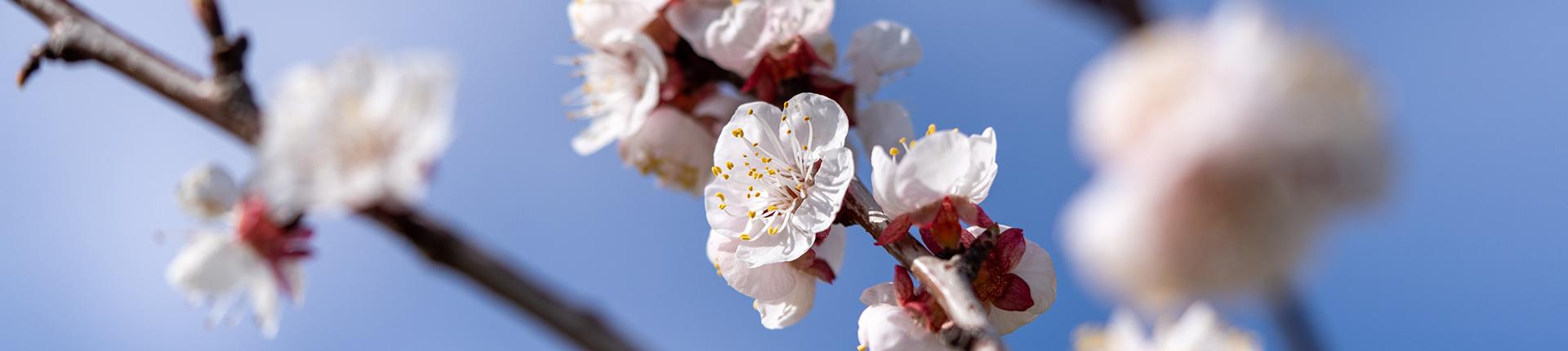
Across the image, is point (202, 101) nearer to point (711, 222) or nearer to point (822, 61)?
point (711, 222)

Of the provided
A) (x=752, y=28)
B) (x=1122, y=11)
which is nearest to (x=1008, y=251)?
(x=752, y=28)

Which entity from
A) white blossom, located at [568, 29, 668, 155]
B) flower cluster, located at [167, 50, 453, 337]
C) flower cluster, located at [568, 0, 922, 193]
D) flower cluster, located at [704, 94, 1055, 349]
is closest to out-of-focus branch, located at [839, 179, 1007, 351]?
flower cluster, located at [704, 94, 1055, 349]

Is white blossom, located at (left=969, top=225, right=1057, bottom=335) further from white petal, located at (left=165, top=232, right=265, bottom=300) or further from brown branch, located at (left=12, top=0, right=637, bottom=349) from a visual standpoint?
white petal, located at (left=165, top=232, right=265, bottom=300)

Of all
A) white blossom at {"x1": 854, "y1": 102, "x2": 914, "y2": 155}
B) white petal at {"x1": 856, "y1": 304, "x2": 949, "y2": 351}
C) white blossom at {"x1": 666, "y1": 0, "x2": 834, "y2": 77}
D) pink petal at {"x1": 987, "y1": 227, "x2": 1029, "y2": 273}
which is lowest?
white petal at {"x1": 856, "y1": 304, "x2": 949, "y2": 351}

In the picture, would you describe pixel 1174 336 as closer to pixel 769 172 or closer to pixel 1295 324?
pixel 769 172

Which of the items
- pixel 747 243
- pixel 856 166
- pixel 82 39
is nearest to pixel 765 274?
pixel 747 243

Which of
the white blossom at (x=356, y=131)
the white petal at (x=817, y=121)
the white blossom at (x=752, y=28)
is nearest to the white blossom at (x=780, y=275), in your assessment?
the white petal at (x=817, y=121)
